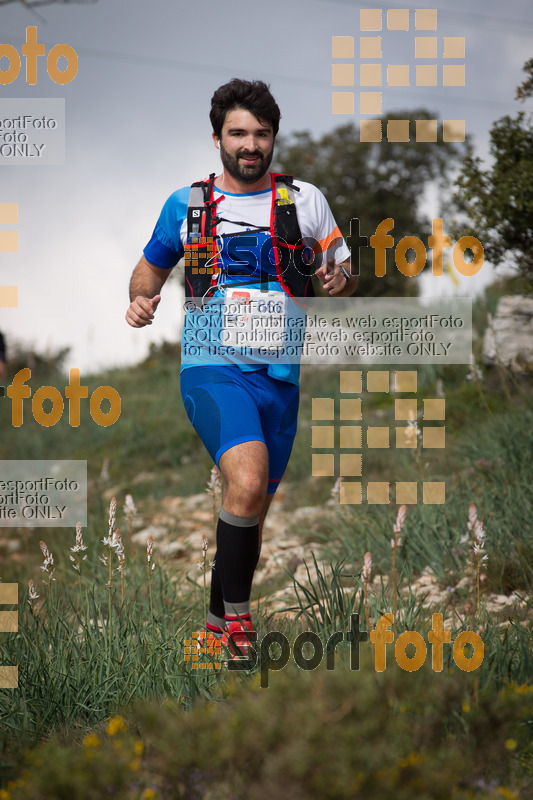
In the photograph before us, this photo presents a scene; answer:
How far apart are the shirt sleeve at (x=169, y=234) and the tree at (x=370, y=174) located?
65.7 ft

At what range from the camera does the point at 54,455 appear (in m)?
9.80

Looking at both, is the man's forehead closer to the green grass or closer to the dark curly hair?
the dark curly hair

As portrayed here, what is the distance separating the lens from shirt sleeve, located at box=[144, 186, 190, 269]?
11.0ft

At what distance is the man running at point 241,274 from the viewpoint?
2.90 meters

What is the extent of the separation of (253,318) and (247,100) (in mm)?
994

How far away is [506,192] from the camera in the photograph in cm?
501

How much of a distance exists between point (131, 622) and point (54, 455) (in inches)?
283

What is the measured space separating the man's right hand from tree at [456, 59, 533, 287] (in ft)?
9.94

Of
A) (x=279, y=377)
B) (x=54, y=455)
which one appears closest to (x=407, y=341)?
(x=54, y=455)

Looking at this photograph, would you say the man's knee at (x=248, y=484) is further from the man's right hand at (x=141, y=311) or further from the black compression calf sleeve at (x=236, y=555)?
the man's right hand at (x=141, y=311)

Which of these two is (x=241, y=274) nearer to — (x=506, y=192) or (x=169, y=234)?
(x=169, y=234)

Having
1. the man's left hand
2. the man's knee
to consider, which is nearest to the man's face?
the man's left hand

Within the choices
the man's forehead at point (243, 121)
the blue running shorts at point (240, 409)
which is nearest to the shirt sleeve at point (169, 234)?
the man's forehead at point (243, 121)

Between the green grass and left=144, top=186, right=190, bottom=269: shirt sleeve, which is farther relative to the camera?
→ left=144, top=186, right=190, bottom=269: shirt sleeve
